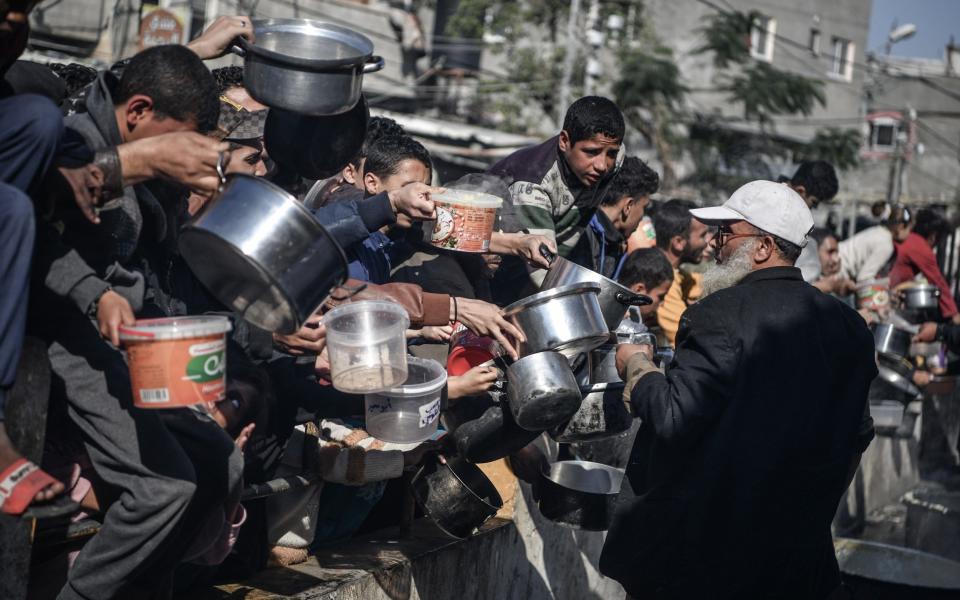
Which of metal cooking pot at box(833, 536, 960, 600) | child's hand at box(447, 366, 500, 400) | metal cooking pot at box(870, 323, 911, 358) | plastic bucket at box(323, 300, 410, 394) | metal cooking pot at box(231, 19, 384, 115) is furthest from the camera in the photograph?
metal cooking pot at box(870, 323, 911, 358)

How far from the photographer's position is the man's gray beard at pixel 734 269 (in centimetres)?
429

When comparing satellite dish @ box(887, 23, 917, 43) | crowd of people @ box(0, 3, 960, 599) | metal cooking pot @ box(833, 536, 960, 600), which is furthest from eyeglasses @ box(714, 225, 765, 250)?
satellite dish @ box(887, 23, 917, 43)

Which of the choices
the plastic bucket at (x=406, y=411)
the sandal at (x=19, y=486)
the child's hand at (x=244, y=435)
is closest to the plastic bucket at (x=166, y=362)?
the sandal at (x=19, y=486)

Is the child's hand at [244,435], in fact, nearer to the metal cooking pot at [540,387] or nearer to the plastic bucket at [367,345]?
the plastic bucket at [367,345]

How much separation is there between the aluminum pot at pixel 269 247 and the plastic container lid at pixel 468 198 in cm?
115

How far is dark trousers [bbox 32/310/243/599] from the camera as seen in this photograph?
2.92m

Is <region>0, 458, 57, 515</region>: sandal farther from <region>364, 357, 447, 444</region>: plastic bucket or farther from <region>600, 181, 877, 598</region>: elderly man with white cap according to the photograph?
<region>600, 181, 877, 598</region>: elderly man with white cap

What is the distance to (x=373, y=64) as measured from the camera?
13.1 feet

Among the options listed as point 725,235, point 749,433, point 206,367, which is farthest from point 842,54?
point 206,367

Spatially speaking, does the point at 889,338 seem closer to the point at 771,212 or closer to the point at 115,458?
the point at 771,212

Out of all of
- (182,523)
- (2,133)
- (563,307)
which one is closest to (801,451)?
(563,307)

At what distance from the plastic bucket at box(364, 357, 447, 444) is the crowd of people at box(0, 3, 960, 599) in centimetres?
25

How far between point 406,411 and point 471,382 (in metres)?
0.41

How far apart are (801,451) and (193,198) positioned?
9.24 ft
